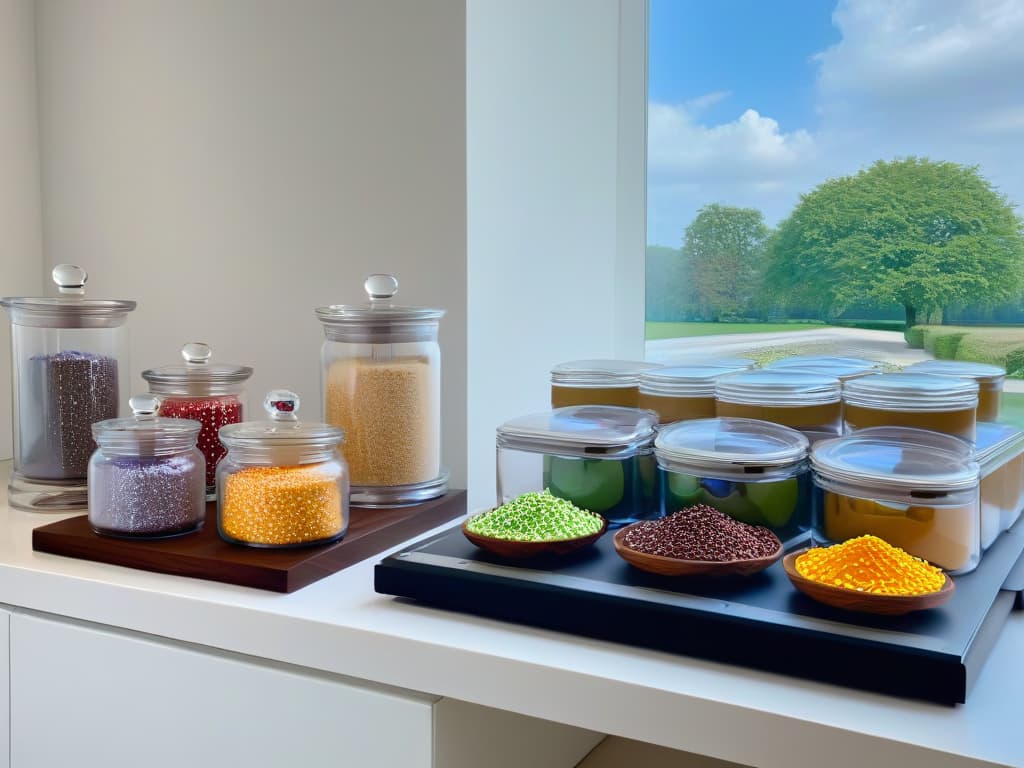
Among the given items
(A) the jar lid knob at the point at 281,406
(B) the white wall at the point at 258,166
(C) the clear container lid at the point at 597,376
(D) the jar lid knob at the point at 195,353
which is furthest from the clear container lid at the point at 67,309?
(C) the clear container lid at the point at 597,376

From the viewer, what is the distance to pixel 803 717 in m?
0.63

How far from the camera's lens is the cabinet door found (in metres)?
0.80

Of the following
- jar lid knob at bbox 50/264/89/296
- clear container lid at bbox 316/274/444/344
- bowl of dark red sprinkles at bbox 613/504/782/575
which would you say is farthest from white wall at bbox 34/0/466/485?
bowl of dark red sprinkles at bbox 613/504/782/575

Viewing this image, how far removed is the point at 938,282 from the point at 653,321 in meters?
0.44

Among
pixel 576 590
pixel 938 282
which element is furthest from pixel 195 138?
pixel 938 282

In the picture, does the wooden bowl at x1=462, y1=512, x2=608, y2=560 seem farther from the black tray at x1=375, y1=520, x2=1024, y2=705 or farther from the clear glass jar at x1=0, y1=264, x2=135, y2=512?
the clear glass jar at x1=0, y1=264, x2=135, y2=512

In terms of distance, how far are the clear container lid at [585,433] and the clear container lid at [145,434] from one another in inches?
13.2

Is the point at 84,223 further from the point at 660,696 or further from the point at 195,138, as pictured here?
the point at 660,696

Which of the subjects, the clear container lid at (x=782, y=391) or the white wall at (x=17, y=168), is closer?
the clear container lid at (x=782, y=391)

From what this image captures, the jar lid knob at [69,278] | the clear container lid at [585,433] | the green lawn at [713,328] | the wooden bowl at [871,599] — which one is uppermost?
the jar lid knob at [69,278]

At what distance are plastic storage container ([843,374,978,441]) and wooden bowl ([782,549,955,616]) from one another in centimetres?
23

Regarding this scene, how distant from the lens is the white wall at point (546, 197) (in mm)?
1239

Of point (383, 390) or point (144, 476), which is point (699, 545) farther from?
point (144, 476)

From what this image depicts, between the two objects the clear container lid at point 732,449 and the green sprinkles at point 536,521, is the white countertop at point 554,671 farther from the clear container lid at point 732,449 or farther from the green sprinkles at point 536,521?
the clear container lid at point 732,449
